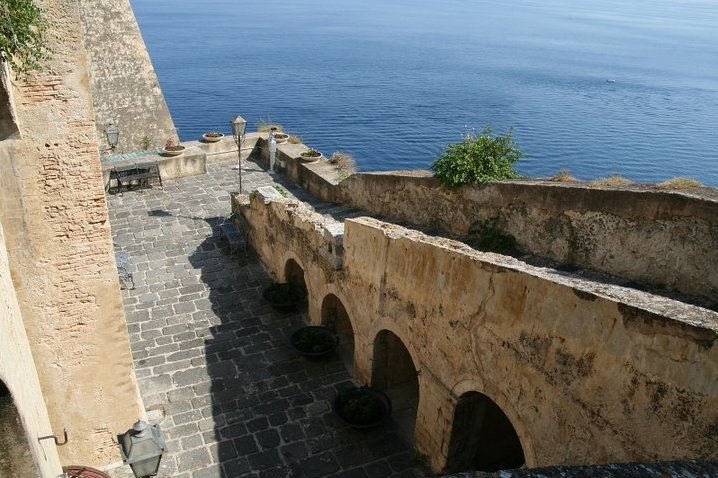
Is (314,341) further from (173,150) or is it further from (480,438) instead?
(173,150)

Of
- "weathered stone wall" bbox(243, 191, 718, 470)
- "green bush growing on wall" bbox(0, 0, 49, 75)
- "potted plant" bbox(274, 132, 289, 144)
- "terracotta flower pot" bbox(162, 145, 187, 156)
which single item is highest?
"green bush growing on wall" bbox(0, 0, 49, 75)

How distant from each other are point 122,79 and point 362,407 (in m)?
15.2

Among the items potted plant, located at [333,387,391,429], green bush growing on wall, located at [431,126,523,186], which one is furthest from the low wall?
potted plant, located at [333,387,391,429]

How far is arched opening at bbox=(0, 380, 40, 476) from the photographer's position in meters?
3.80

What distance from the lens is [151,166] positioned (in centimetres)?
1688

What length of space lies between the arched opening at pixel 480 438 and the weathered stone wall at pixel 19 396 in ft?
15.4

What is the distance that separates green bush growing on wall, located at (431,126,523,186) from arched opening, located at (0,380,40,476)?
7252 millimetres

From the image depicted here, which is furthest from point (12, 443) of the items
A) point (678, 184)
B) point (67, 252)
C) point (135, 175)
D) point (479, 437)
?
point (135, 175)

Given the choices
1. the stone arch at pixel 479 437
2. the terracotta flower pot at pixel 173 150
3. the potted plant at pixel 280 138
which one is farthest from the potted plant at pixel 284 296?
the potted plant at pixel 280 138

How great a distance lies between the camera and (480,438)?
7672 millimetres

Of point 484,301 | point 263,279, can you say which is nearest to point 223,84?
point 263,279

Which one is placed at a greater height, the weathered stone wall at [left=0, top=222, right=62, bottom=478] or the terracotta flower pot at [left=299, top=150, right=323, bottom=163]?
the weathered stone wall at [left=0, top=222, right=62, bottom=478]

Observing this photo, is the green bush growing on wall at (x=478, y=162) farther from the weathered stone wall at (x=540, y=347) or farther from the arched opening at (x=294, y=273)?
the arched opening at (x=294, y=273)

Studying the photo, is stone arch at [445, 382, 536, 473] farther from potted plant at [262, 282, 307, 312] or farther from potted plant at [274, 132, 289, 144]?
potted plant at [274, 132, 289, 144]
